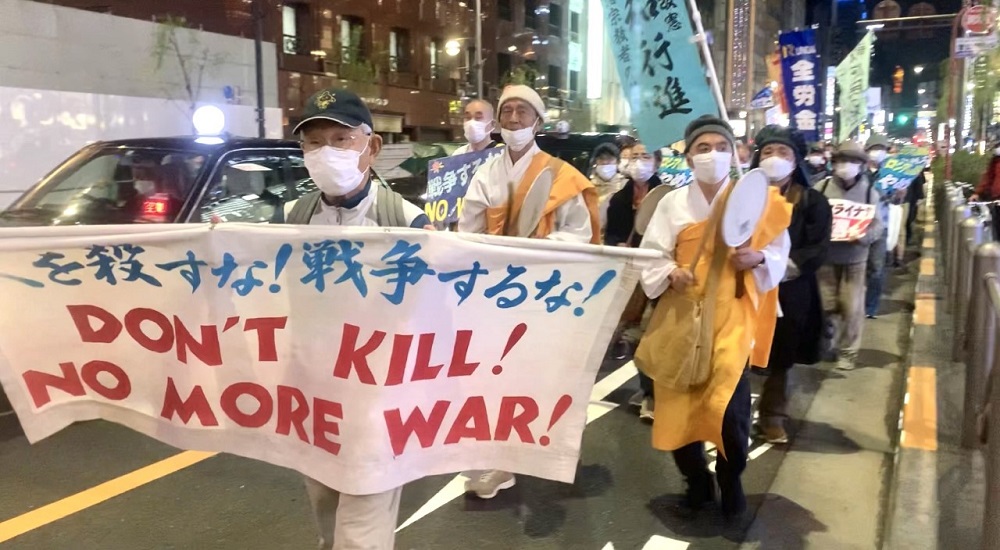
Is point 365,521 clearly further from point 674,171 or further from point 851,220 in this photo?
point 674,171

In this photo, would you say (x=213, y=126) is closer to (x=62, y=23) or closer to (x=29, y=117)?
(x=29, y=117)

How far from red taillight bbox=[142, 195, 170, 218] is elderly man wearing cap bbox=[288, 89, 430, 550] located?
2.77 meters

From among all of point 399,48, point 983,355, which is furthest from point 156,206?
point 399,48

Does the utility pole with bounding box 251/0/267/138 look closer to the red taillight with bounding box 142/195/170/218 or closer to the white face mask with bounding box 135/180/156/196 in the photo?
the white face mask with bounding box 135/180/156/196

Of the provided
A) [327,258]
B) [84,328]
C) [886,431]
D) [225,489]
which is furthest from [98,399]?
[886,431]

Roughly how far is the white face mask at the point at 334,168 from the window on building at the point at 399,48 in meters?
30.7

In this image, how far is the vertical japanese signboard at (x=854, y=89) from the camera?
11.5 m

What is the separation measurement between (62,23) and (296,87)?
26.5 ft

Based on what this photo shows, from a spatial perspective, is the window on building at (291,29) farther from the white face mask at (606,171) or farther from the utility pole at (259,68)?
the white face mask at (606,171)

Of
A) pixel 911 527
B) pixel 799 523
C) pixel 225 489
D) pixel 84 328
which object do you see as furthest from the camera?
pixel 225 489

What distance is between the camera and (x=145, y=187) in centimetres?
549

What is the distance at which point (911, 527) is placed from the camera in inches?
143

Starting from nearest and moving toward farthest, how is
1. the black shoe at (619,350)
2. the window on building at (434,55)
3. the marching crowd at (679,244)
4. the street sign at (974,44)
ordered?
the marching crowd at (679,244) → the black shoe at (619,350) → the street sign at (974,44) → the window on building at (434,55)

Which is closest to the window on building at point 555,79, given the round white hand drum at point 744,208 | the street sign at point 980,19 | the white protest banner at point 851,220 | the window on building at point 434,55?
the window on building at point 434,55
